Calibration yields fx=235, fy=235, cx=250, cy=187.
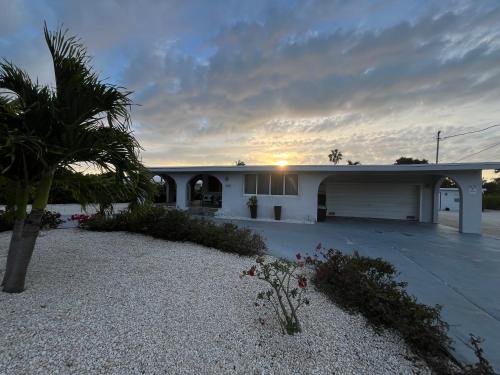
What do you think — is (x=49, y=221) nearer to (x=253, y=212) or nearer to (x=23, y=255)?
(x=23, y=255)

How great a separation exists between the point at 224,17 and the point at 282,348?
8.01 metres

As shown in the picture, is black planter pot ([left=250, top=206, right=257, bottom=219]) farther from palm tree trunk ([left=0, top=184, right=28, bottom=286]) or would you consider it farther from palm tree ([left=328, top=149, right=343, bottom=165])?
palm tree ([left=328, top=149, right=343, bottom=165])

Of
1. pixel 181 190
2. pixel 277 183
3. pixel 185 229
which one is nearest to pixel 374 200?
pixel 277 183

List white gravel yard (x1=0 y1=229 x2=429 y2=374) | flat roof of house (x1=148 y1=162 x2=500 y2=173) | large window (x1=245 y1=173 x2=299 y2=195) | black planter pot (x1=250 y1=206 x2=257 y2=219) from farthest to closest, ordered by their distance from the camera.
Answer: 1. black planter pot (x1=250 y1=206 x2=257 y2=219)
2. large window (x1=245 y1=173 x2=299 y2=195)
3. flat roof of house (x1=148 y1=162 x2=500 y2=173)
4. white gravel yard (x1=0 y1=229 x2=429 y2=374)

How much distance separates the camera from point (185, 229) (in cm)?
565

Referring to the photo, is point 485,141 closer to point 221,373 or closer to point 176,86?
point 176,86

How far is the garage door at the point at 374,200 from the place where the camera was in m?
13.2

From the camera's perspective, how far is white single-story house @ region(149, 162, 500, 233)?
9.47m

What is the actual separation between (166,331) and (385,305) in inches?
94.1

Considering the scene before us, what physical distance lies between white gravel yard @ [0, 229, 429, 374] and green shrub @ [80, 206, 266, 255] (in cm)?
146

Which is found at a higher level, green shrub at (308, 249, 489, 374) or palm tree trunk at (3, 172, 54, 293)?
palm tree trunk at (3, 172, 54, 293)

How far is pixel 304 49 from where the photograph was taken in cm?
738

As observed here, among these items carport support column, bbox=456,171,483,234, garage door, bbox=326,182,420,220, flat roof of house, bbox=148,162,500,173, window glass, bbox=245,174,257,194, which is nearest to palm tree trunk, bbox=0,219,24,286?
flat roof of house, bbox=148,162,500,173

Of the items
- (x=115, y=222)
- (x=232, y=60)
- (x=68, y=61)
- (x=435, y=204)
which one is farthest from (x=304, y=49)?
(x=435, y=204)
